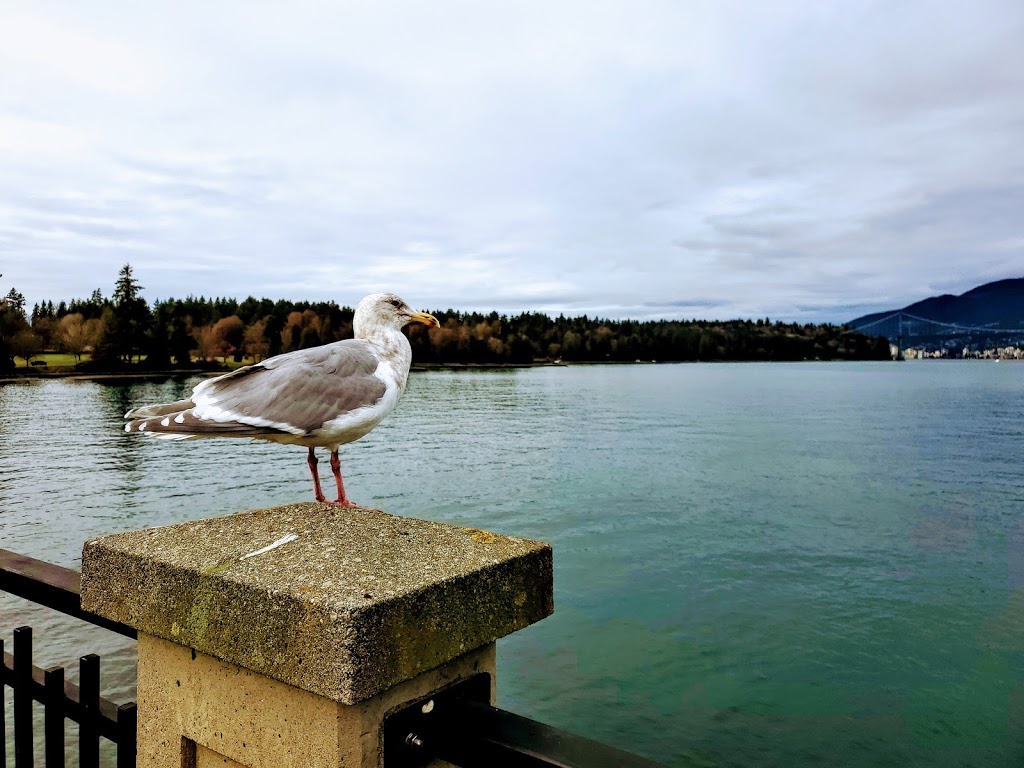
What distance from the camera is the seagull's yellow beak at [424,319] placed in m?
4.63

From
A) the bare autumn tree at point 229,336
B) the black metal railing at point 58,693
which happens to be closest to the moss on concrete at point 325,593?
the black metal railing at point 58,693

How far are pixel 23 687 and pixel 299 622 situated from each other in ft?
5.84

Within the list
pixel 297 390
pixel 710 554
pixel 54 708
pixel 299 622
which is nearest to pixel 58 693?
pixel 54 708

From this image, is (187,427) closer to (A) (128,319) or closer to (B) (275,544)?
(B) (275,544)

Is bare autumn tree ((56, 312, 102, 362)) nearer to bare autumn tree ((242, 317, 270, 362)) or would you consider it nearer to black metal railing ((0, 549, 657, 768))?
bare autumn tree ((242, 317, 270, 362))

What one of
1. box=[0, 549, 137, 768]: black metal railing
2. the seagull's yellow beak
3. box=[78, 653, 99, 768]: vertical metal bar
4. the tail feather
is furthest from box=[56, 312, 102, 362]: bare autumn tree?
box=[78, 653, 99, 768]: vertical metal bar

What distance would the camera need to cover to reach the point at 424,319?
4.81 metres

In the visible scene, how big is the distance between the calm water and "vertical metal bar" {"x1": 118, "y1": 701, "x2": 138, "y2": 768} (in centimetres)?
1017

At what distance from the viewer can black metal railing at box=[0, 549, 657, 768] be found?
1.67 metres

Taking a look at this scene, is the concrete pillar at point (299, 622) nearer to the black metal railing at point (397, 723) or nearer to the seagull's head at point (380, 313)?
the black metal railing at point (397, 723)

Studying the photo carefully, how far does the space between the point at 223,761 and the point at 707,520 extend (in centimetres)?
2504

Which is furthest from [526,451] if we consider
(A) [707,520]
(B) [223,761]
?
(B) [223,761]

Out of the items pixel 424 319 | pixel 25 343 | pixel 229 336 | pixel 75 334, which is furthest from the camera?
pixel 75 334

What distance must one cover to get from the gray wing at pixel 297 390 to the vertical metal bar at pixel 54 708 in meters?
1.25
